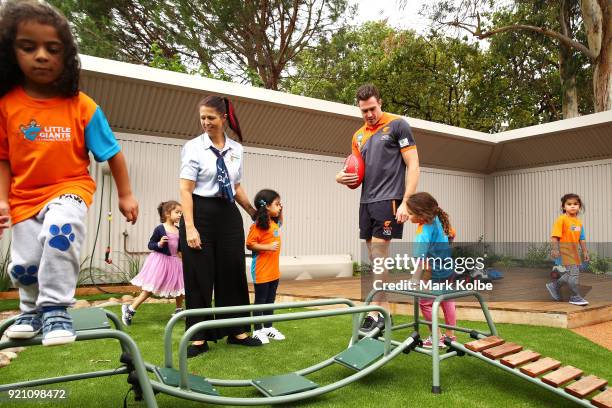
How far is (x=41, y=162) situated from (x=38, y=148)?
0.19ft

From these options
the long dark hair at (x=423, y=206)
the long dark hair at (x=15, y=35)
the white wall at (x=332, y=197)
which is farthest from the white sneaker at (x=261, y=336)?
the white wall at (x=332, y=197)

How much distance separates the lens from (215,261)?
355 cm

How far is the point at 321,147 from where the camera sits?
33.6ft

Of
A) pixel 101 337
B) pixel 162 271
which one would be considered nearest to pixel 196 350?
pixel 101 337

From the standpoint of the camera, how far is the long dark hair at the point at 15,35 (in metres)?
1.79

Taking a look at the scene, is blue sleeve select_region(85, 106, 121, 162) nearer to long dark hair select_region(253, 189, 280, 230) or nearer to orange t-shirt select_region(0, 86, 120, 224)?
orange t-shirt select_region(0, 86, 120, 224)

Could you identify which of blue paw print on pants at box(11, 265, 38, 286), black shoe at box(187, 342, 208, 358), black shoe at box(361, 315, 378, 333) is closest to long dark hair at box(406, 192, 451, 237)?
black shoe at box(361, 315, 378, 333)

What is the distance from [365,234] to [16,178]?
8.64 feet

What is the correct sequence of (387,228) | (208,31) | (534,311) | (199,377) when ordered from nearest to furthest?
1. (199,377)
2. (387,228)
3. (534,311)
4. (208,31)

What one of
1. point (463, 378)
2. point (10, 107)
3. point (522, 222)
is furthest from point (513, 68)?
point (10, 107)

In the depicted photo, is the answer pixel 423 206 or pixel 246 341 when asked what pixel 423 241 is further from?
pixel 246 341

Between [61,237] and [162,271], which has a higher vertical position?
[61,237]

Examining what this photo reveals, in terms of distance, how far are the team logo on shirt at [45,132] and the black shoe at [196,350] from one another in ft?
6.55

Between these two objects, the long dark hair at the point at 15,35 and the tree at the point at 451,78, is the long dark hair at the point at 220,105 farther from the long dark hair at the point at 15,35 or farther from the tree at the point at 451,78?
the tree at the point at 451,78
